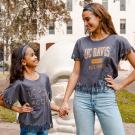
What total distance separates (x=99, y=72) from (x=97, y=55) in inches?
5.1

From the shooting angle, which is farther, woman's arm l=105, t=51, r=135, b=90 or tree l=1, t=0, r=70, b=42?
tree l=1, t=0, r=70, b=42

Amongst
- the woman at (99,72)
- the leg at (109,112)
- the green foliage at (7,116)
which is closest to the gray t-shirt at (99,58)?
the woman at (99,72)

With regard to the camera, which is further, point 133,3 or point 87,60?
point 133,3

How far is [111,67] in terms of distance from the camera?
392cm

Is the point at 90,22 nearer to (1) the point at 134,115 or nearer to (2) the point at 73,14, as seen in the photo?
(1) the point at 134,115

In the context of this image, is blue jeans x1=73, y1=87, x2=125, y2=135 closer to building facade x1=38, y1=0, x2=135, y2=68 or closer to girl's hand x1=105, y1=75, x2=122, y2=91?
girl's hand x1=105, y1=75, x2=122, y2=91

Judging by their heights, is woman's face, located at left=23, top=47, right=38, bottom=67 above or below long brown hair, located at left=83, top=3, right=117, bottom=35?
below

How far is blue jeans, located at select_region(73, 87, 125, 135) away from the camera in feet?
12.7

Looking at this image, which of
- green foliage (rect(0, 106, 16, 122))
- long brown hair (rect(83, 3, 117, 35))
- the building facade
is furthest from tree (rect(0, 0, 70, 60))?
the building facade

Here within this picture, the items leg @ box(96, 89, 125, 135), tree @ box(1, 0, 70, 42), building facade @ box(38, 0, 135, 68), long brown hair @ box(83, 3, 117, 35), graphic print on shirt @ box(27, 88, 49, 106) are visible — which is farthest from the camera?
building facade @ box(38, 0, 135, 68)

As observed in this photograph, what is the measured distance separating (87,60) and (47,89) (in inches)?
25.8

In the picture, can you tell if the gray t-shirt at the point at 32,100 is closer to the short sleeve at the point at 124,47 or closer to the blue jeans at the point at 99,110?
the blue jeans at the point at 99,110

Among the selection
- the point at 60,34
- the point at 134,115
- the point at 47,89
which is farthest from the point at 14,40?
the point at 60,34

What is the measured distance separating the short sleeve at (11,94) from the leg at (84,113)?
1.95 feet
